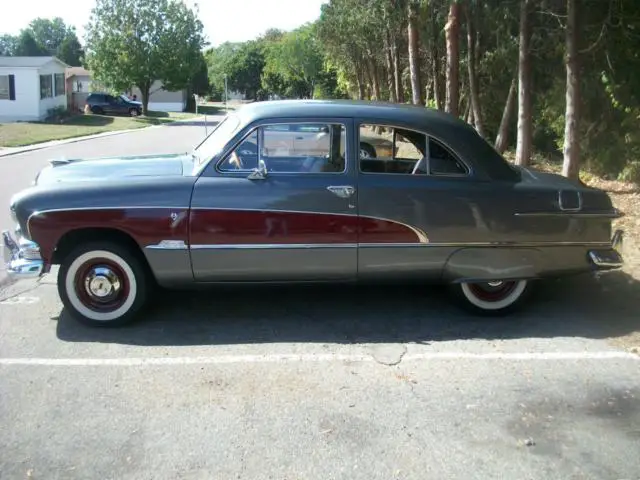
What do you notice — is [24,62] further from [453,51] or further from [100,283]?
[100,283]

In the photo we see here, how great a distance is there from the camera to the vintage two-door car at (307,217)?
4.83 metres

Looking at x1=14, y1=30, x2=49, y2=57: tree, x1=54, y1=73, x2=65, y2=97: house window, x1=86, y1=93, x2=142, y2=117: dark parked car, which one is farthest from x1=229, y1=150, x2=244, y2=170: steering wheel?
x1=14, y1=30, x2=49, y2=57: tree

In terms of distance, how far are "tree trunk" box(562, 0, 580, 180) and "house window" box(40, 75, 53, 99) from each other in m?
36.2

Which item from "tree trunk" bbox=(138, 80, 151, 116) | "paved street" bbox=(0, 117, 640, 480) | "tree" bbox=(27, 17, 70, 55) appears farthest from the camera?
"tree" bbox=(27, 17, 70, 55)

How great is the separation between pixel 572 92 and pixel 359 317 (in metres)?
5.78

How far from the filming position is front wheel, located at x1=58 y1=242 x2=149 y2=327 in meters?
4.93

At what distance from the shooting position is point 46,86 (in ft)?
132

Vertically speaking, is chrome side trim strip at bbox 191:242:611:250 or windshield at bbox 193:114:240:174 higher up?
windshield at bbox 193:114:240:174

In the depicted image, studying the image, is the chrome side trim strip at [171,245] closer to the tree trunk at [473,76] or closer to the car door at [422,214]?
the car door at [422,214]

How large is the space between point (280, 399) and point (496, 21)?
1168 cm

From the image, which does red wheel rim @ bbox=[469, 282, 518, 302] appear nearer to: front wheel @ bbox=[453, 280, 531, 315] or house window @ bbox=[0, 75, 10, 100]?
front wheel @ bbox=[453, 280, 531, 315]

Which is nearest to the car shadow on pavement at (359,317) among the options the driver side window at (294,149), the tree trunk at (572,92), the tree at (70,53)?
the driver side window at (294,149)

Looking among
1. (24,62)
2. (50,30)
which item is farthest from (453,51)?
(50,30)

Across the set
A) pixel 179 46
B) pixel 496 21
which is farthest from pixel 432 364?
pixel 179 46
